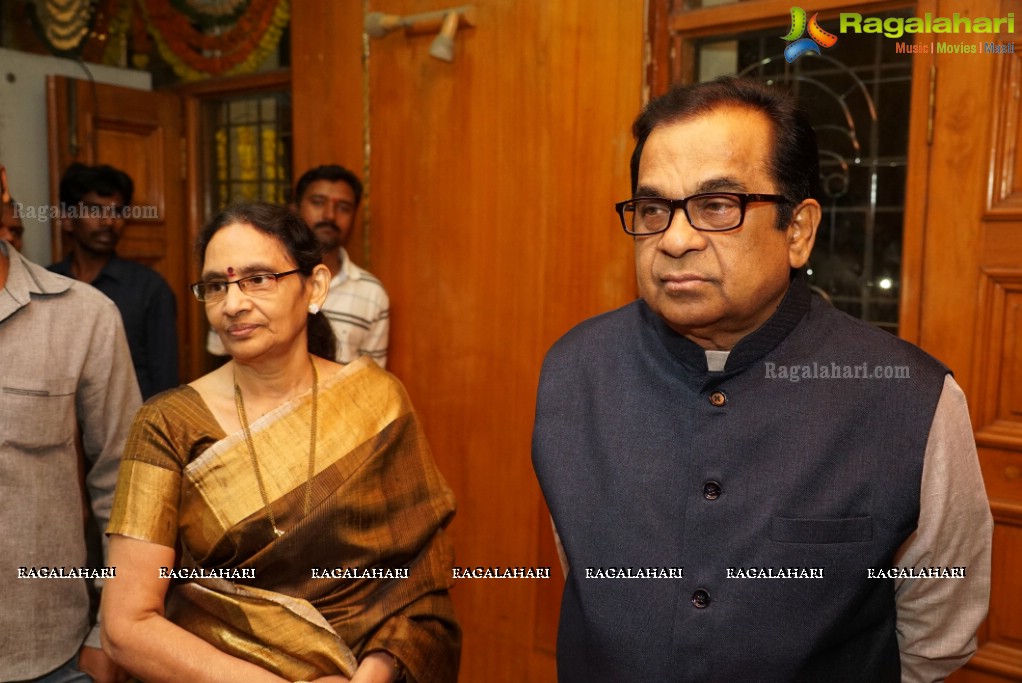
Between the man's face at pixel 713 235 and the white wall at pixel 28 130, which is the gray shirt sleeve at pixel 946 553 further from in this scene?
the white wall at pixel 28 130

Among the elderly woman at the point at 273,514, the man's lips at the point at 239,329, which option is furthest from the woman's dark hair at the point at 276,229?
the man's lips at the point at 239,329

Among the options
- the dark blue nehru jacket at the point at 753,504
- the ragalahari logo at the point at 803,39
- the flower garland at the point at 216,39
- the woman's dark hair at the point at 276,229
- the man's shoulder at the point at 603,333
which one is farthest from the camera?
the flower garland at the point at 216,39

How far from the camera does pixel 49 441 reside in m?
1.75

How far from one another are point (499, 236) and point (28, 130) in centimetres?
255

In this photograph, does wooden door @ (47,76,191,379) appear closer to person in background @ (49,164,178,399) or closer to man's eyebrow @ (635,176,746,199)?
person in background @ (49,164,178,399)

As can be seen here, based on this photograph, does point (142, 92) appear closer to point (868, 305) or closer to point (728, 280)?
point (868, 305)

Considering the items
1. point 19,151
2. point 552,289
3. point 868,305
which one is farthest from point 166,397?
point 19,151

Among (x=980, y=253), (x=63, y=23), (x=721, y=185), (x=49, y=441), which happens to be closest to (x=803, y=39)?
(x=980, y=253)

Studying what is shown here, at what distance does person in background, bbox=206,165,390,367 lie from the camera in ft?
10.3

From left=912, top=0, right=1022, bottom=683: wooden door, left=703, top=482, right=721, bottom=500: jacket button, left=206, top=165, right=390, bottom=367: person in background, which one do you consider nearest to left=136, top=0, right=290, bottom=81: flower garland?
left=206, top=165, right=390, bottom=367: person in background

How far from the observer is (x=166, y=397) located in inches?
63.2

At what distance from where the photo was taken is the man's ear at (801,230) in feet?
4.28

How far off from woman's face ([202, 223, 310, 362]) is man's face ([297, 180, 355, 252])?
154 centimetres

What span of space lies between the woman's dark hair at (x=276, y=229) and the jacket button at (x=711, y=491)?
931 mm
